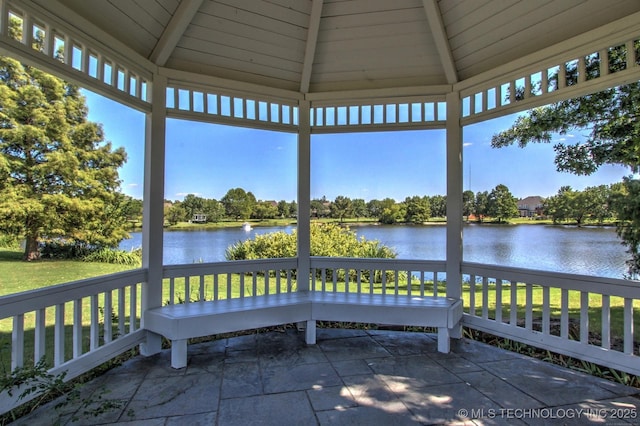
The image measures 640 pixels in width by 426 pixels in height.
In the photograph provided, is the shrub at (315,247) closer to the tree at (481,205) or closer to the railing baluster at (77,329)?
the tree at (481,205)

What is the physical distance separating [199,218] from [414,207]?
3.30m

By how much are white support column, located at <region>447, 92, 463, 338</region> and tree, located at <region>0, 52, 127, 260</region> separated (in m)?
5.64

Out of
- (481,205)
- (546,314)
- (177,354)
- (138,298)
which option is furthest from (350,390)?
(138,298)

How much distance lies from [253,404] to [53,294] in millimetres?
1688

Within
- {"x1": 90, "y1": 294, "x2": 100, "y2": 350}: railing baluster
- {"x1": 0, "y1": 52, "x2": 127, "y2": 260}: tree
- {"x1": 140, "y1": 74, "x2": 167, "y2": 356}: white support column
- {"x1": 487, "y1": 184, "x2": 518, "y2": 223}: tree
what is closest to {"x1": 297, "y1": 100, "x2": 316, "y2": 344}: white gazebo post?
{"x1": 140, "y1": 74, "x2": 167, "y2": 356}: white support column

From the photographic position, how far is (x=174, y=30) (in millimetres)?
3109

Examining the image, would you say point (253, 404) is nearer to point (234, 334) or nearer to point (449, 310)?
point (234, 334)

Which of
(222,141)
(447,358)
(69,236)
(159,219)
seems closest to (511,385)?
(447,358)

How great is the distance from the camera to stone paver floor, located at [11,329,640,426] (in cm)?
215

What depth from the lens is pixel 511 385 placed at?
8.56 ft

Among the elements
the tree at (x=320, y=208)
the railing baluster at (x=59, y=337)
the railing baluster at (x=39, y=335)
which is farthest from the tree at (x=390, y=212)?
the railing baluster at (x=39, y=335)

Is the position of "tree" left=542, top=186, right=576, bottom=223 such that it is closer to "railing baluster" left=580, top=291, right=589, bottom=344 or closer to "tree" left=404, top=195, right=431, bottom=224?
"railing baluster" left=580, top=291, right=589, bottom=344

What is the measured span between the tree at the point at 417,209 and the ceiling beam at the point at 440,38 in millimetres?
1758

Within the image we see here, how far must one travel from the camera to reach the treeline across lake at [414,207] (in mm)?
3346
